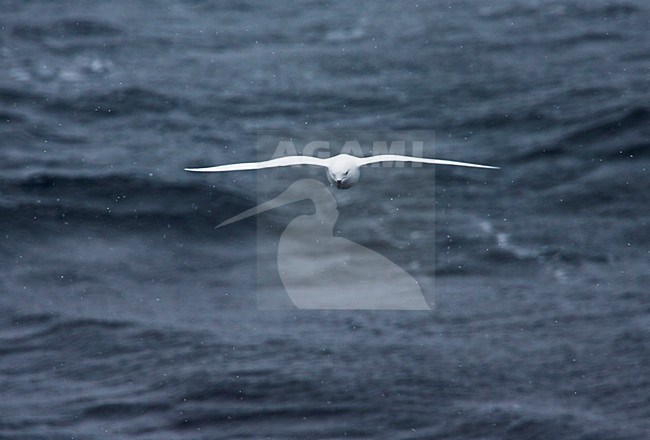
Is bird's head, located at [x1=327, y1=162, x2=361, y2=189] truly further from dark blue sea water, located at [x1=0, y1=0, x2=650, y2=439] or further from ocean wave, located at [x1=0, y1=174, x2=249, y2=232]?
ocean wave, located at [x1=0, y1=174, x2=249, y2=232]

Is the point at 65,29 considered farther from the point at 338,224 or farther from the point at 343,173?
the point at 343,173

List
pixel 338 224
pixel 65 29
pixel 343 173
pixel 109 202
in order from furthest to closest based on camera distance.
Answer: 1. pixel 65 29
2. pixel 109 202
3. pixel 338 224
4. pixel 343 173

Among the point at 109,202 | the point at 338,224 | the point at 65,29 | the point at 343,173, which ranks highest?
the point at 65,29

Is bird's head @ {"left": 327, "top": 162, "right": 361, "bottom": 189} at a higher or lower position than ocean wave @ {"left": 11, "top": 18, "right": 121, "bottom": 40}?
lower

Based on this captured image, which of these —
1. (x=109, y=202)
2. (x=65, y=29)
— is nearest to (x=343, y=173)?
(x=109, y=202)

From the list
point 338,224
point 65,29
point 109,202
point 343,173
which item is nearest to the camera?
point 343,173

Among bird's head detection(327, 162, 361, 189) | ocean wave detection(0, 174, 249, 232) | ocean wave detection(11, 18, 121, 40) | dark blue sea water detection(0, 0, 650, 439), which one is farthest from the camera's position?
ocean wave detection(11, 18, 121, 40)

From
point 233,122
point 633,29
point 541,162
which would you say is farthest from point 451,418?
point 633,29

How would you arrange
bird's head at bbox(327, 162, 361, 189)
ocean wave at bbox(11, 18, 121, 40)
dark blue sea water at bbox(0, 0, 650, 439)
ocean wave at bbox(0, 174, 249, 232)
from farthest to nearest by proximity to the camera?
ocean wave at bbox(11, 18, 121, 40) → ocean wave at bbox(0, 174, 249, 232) → dark blue sea water at bbox(0, 0, 650, 439) → bird's head at bbox(327, 162, 361, 189)

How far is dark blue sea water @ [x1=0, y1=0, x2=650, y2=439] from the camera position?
133 ft

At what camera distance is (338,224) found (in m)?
44.4

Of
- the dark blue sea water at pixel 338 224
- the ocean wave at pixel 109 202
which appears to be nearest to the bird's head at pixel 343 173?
the dark blue sea water at pixel 338 224

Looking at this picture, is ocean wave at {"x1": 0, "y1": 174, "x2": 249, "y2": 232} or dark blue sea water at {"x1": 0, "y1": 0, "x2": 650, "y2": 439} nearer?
dark blue sea water at {"x1": 0, "y1": 0, "x2": 650, "y2": 439}

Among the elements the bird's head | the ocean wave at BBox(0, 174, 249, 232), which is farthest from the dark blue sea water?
the bird's head
